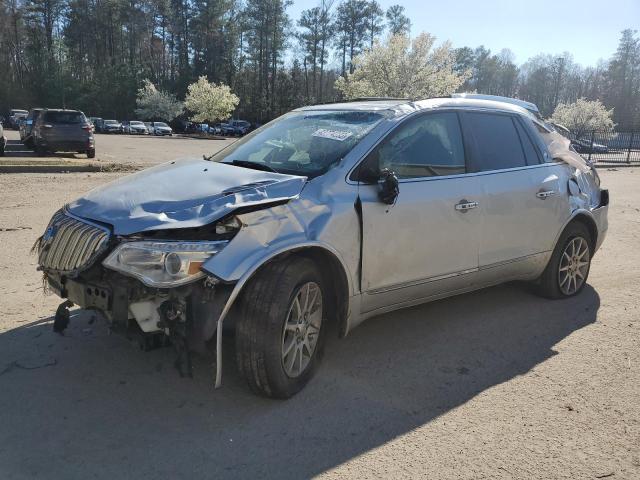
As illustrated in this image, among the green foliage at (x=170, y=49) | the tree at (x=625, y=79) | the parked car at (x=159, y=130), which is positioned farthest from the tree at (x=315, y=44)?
the tree at (x=625, y=79)

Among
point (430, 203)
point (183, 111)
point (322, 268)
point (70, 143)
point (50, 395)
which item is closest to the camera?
point (50, 395)

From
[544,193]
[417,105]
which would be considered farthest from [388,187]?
[544,193]

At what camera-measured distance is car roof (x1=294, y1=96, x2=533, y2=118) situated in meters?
4.10

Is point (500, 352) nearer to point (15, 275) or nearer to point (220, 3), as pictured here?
point (15, 275)

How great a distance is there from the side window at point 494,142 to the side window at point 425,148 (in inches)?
7.9

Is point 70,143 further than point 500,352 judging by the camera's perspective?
Yes

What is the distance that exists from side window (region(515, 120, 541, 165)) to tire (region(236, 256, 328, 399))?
2.59 metres

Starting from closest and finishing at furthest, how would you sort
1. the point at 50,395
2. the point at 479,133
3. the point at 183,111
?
the point at 50,395
the point at 479,133
the point at 183,111

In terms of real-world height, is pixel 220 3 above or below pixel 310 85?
above

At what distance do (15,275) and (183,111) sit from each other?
77.5 metres

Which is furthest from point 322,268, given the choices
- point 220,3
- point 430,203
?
point 220,3

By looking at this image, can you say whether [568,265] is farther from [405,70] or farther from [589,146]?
[405,70]

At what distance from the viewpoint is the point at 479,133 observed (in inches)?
177

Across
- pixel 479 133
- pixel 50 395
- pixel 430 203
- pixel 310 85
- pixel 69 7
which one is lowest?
pixel 50 395
